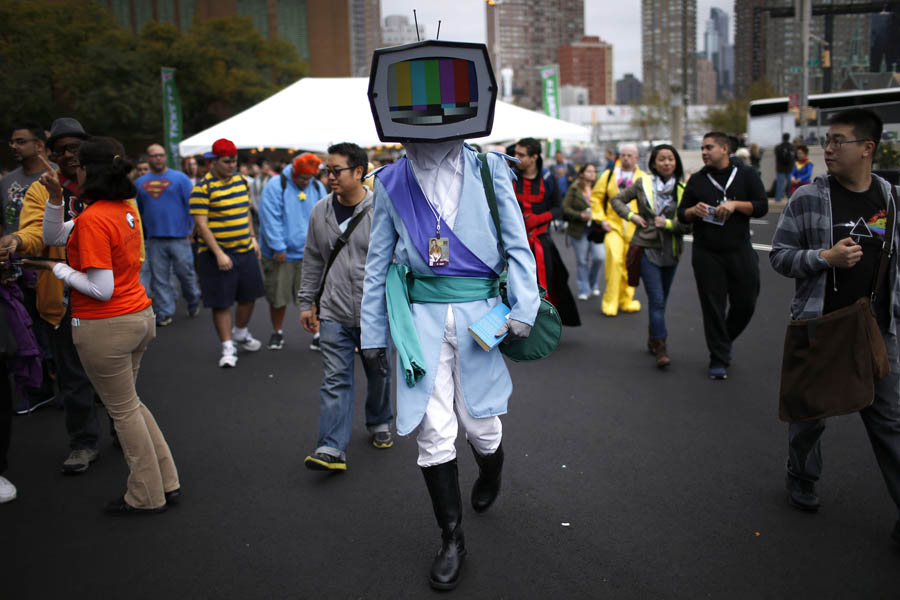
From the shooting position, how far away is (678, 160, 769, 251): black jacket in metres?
6.29

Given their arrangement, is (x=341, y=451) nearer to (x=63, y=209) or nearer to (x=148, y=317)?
(x=148, y=317)

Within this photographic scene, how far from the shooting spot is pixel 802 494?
3998mm

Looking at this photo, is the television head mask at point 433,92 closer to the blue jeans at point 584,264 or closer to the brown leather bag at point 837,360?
the brown leather bag at point 837,360

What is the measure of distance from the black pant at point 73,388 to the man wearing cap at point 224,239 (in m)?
2.53

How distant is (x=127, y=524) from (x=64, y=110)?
29918 millimetres

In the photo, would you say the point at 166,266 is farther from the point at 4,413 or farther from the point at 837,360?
the point at 837,360

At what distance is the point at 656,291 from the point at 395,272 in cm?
434

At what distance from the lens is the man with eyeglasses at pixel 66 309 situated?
4.55m

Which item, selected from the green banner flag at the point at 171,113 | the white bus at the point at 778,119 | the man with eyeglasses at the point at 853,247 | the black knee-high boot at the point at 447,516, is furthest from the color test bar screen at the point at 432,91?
the white bus at the point at 778,119

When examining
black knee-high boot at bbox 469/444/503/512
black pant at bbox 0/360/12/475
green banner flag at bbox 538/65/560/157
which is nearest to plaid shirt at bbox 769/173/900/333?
black knee-high boot at bbox 469/444/503/512

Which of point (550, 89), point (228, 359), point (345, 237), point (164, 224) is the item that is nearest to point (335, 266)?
point (345, 237)

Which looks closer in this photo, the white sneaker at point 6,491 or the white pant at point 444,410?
the white pant at point 444,410

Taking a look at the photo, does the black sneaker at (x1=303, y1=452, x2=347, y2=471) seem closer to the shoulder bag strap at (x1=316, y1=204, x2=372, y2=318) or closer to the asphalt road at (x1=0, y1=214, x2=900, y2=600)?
the asphalt road at (x1=0, y1=214, x2=900, y2=600)

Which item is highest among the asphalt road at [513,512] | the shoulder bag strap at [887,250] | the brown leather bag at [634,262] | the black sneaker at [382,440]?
the shoulder bag strap at [887,250]
